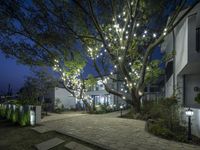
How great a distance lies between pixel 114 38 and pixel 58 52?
551cm

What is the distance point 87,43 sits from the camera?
13.8 metres

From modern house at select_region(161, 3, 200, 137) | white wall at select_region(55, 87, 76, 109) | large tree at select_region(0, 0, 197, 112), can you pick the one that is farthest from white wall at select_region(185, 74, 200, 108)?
white wall at select_region(55, 87, 76, 109)

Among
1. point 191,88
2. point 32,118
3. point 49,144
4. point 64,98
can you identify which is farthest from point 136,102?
point 64,98

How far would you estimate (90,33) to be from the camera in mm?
13719

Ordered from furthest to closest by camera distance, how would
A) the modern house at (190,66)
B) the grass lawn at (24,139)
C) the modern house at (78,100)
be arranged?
1. the modern house at (78,100)
2. the modern house at (190,66)
3. the grass lawn at (24,139)

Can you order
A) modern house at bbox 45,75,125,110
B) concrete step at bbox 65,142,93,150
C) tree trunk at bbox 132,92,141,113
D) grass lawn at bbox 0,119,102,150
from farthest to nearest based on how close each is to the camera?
modern house at bbox 45,75,125,110 < tree trunk at bbox 132,92,141,113 < grass lawn at bbox 0,119,102,150 < concrete step at bbox 65,142,93,150

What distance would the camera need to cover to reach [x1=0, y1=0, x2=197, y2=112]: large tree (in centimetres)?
1116

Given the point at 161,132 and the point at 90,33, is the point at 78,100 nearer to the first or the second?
the point at 90,33

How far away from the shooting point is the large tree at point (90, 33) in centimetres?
1116

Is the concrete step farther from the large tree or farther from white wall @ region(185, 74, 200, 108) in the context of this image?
white wall @ region(185, 74, 200, 108)

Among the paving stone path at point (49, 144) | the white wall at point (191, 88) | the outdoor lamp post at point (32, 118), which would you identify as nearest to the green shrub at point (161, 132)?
the paving stone path at point (49, 144)

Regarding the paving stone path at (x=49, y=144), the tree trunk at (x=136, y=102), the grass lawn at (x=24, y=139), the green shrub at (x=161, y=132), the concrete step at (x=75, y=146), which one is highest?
the tree trunk at (x=136, y=102)

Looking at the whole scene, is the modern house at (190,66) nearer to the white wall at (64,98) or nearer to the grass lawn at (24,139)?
the grass lawn at (24,139)

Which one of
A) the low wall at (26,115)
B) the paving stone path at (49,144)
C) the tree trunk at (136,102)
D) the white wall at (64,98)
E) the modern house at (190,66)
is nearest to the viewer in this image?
the paving stone path at (49,144)
